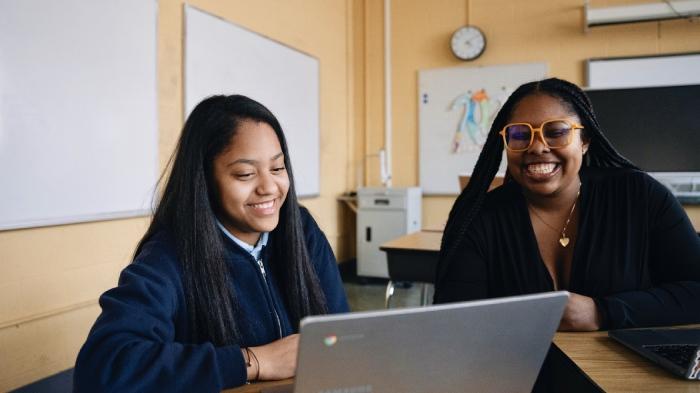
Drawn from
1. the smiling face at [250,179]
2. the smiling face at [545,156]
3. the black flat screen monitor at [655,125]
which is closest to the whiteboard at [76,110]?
the smiling face at [250,179]

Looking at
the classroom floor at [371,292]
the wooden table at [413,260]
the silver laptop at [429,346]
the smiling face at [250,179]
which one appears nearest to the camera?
the silver laptop at [429,346]

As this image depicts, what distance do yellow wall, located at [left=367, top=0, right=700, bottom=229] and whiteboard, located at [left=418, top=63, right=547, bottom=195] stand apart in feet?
0.27

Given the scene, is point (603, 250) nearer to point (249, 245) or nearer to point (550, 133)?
point (550, 133)

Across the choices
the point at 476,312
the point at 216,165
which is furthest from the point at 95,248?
the point at 476,312

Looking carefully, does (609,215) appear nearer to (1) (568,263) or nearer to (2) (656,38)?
(1) (568,263)

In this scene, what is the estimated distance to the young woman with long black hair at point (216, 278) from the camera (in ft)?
2.74

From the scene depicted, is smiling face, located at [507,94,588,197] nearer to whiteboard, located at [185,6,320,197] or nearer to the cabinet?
whiteboard, located at [185,6,320,197]

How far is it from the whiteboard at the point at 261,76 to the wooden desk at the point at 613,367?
6.48ft

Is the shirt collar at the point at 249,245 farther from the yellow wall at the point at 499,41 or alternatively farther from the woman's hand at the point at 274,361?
the yellow wall at the point at 499,41

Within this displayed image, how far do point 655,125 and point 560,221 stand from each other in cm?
182

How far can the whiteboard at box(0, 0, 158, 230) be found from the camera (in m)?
2.11

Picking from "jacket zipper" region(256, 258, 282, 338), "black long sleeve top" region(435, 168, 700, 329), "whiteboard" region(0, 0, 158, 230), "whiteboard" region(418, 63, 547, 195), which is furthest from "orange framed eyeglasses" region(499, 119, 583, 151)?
"whiteboard" region(418, 63, 547, 195)

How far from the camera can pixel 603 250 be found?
1300 millimetres

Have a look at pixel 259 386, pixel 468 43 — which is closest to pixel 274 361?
pixel 259 386
